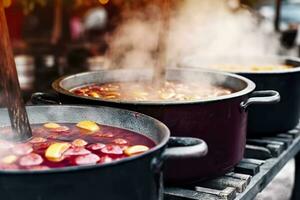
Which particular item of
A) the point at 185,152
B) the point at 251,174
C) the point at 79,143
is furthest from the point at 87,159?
the point at 251,174

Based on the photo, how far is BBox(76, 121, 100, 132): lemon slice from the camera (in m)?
2.20

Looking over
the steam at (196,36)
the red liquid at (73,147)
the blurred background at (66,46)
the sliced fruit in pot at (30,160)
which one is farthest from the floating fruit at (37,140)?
the blurred background at (66,46)

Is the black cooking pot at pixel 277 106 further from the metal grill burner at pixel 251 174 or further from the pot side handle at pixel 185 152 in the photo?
the pot side handle at pixel 185 152

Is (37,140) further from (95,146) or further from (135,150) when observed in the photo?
(135,150)

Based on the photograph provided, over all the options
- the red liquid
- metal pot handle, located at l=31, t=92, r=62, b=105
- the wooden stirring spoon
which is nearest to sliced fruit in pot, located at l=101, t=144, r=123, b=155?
the red liquid

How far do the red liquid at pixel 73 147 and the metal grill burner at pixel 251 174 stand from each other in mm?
550

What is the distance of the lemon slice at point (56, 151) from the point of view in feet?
6.01

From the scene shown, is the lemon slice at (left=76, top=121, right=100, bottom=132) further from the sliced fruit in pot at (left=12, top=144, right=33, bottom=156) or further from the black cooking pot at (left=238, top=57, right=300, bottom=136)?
the black cooking pot at (left=238, top=57, right=300, bottom=136)

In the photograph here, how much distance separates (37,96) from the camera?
107 inches

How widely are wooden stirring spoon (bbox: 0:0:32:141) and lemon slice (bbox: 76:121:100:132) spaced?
9.4 inches

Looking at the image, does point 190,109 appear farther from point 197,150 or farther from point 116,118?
point 197,150

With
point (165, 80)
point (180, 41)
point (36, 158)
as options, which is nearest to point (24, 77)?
point (180, 41)

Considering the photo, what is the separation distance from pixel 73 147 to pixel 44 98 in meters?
0.85

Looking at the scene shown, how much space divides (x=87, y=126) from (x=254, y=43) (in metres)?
3.20
